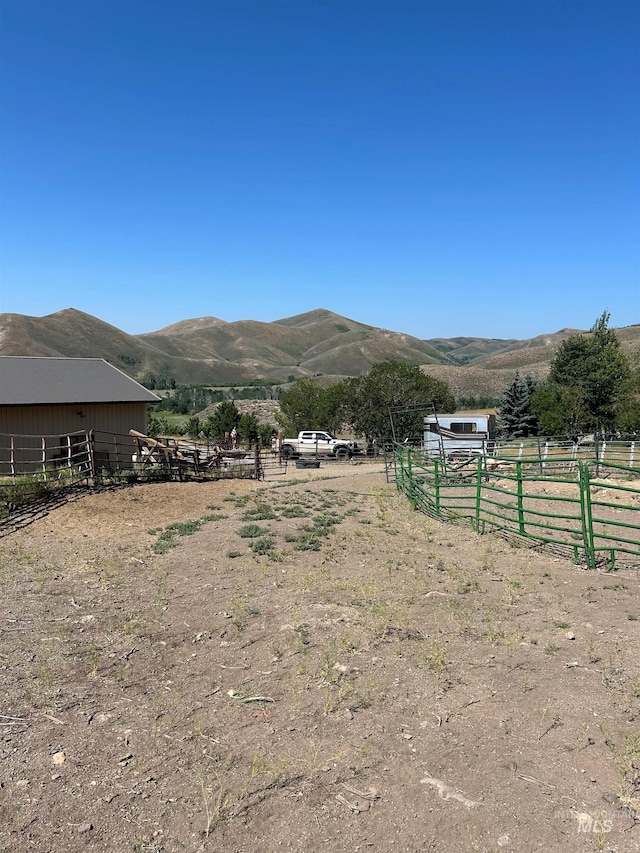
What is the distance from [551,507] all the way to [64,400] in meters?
20.7

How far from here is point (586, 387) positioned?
1999 inches

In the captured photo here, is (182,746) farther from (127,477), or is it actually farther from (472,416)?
(472,416)

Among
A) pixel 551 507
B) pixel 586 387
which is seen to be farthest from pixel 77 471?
pixel 586 387

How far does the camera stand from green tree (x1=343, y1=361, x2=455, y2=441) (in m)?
44.6

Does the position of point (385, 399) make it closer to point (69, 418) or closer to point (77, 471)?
point (69, 418)

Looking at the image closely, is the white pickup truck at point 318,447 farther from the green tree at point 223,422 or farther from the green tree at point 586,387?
the green tree at point 586,387

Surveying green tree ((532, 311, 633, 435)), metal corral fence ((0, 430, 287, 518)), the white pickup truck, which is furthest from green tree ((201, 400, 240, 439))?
green tree ((532, 311, 633, 435))

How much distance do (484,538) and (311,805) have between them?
790 cm

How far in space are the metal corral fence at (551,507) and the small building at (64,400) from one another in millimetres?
14995

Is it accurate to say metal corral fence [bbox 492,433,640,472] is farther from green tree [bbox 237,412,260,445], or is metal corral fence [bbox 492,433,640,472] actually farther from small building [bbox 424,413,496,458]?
green tree [bbox 237,412,260,445]

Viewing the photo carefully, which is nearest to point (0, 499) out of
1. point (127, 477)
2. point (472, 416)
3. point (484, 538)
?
point (127, 477)

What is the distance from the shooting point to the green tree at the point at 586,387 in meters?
45.4

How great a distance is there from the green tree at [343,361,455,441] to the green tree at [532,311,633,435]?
9.04 meters

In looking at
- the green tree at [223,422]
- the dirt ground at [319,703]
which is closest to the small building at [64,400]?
the dirt ground at [319,703]
